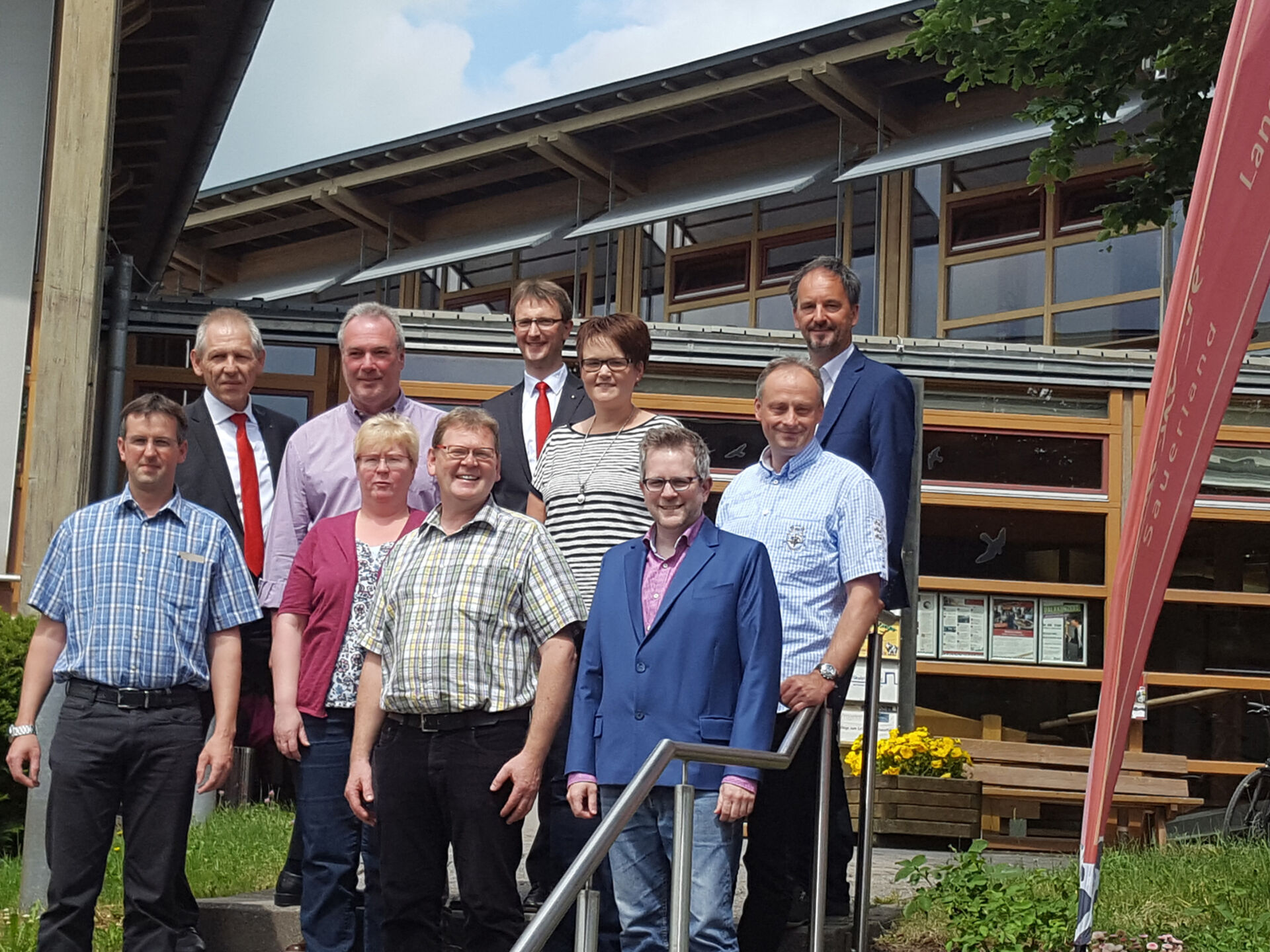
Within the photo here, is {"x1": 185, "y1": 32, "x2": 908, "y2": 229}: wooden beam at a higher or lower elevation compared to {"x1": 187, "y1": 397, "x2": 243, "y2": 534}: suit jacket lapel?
higher

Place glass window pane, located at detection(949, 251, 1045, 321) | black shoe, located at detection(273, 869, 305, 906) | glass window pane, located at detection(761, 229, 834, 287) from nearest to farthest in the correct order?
black shoe, located at detection(273, 869, 305, 906) < glass window pane, located at detection(949, 251, 1045, 321) < glass window pane, located at detection(761, 229, 834, 287)

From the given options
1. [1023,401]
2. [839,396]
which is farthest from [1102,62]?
[839,396]

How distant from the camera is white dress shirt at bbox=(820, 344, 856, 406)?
4875mm

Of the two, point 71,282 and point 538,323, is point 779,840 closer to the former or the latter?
point 538,323

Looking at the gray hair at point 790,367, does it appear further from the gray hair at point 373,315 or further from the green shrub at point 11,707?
the green shrub at point 11,707

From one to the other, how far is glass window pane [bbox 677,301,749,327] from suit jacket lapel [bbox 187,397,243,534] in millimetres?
9454

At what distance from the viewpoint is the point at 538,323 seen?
4.95 m

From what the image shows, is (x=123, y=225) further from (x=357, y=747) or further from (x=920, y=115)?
(x=357, y=747)

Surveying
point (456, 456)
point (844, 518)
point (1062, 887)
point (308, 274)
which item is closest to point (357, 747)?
point (456, 456)

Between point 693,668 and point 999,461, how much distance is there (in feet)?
25.1

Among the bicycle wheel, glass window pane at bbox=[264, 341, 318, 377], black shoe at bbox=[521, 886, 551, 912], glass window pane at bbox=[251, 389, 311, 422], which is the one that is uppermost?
glass window pane at bbox=[264, 341, 318, 377]

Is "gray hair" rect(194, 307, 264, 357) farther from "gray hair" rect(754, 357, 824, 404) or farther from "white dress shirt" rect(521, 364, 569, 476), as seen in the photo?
"gray hair" rect(754, 357, 824, 404)

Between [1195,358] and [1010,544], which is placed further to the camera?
[1010,544]

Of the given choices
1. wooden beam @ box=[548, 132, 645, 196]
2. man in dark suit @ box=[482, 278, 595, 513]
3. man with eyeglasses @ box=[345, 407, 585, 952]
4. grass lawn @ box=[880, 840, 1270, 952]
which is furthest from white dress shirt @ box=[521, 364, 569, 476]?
wooden beam @ box=[548, 132, 645, 196]
